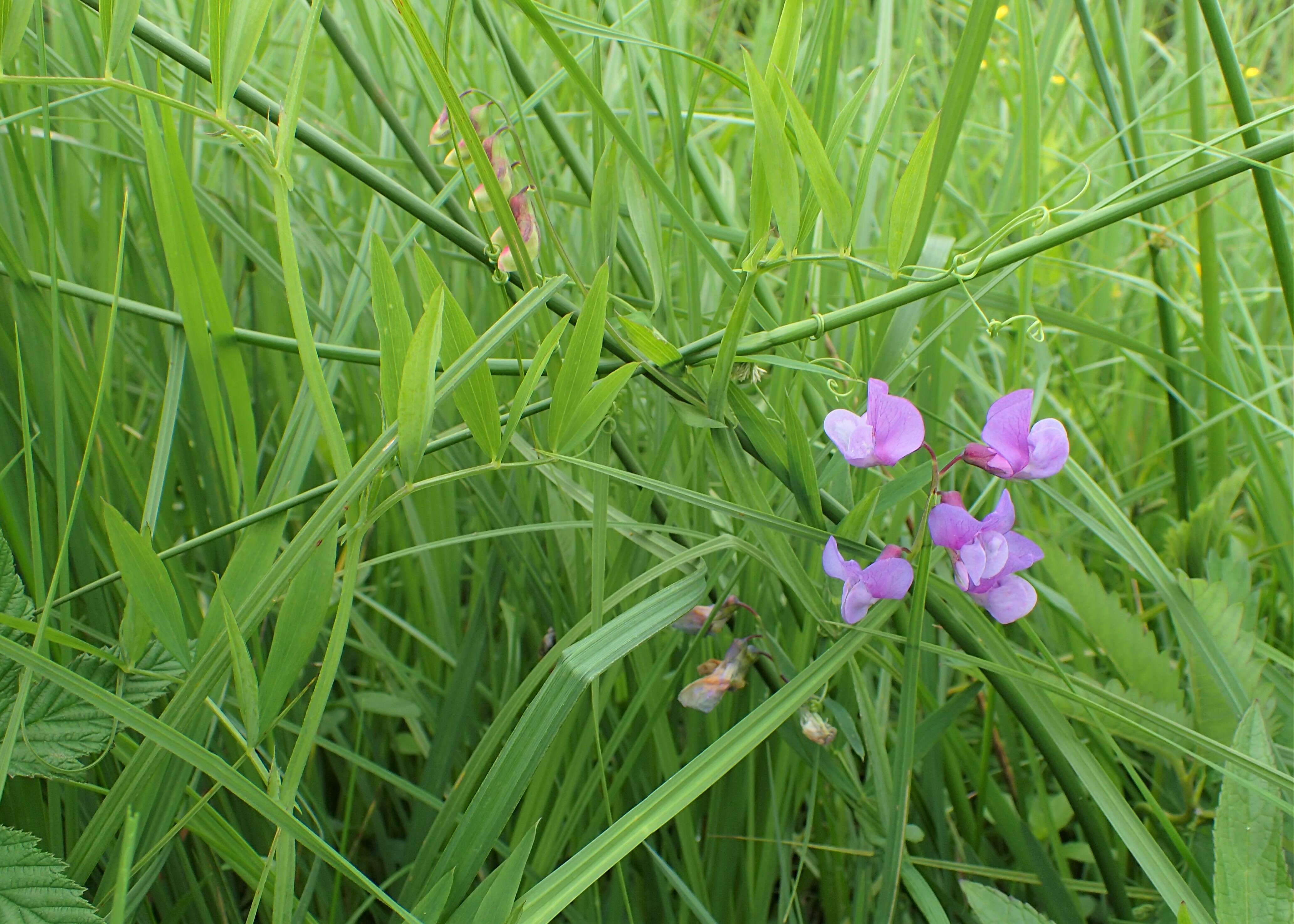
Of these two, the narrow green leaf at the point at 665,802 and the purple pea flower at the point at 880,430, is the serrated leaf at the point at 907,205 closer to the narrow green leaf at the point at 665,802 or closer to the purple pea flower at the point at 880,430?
the purple pea flower at the point at 880,430

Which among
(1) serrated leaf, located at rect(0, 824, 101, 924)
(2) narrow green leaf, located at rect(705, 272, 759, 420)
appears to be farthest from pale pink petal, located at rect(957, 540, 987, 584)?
(1) serrated leaf, located at rect(0, 824, 101, 924)

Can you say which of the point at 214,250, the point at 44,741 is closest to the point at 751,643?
the point at 44,741

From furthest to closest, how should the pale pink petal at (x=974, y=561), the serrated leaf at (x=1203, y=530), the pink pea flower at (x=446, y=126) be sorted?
the serrated leaf at (x=1203, y=530) < the pink pea flower at (x=446, y=126) < the pale pink petal at (x=974, y=561)

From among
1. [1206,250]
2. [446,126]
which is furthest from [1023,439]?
[1206,250]

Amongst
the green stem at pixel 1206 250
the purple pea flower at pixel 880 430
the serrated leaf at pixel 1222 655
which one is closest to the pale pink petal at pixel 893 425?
the purple pea flower at pixel 880 430

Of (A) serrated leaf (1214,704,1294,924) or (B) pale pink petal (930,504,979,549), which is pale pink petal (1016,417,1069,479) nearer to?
(B) pale pink petal (930,504,979,549)

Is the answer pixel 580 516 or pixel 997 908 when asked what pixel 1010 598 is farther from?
pixel 580 516

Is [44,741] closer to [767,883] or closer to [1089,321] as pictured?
[767,883]
